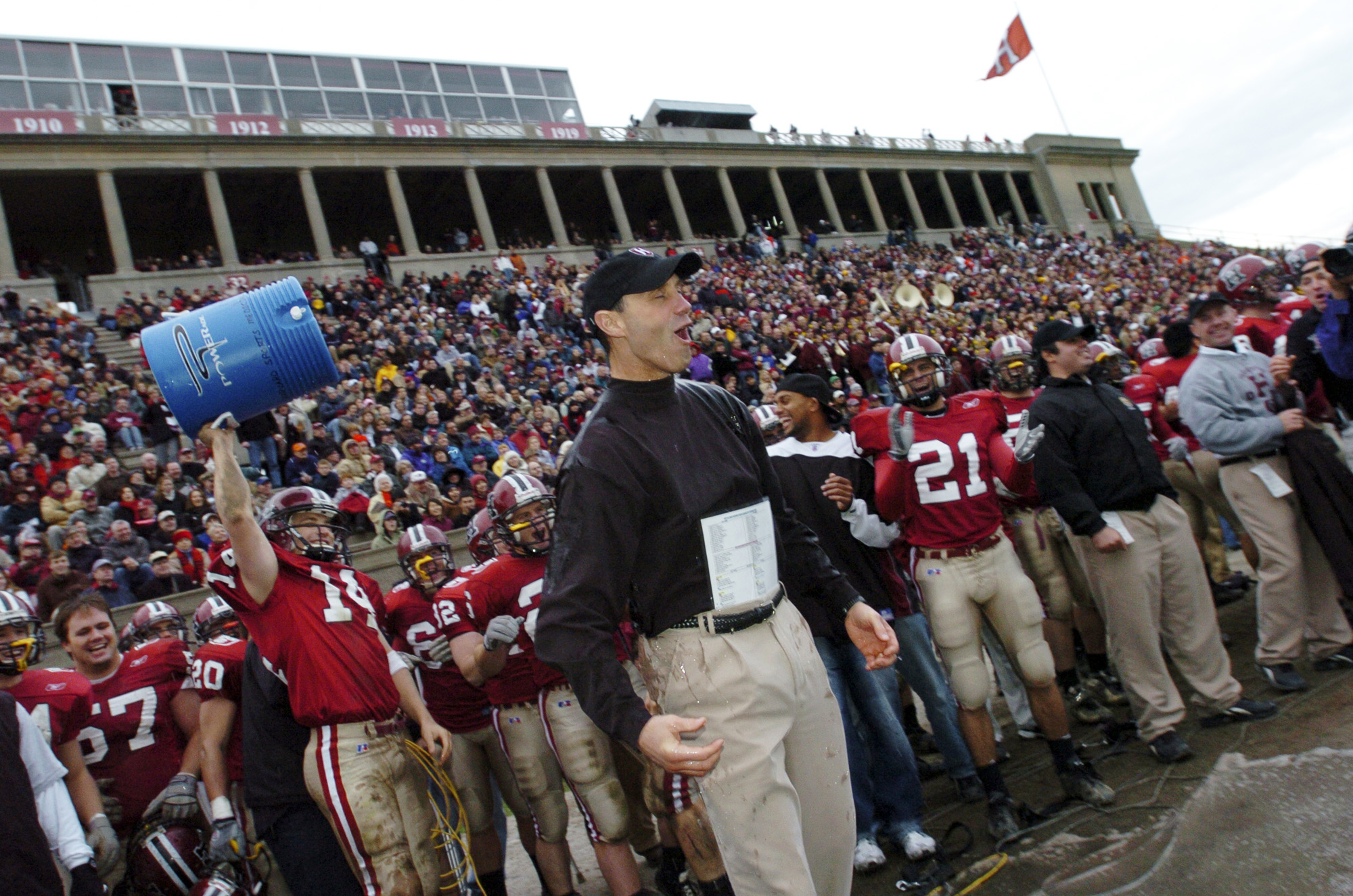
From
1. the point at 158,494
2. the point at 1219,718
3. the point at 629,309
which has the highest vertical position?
the point at 158,494

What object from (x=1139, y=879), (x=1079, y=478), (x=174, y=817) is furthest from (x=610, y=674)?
(x=1079, y=478)

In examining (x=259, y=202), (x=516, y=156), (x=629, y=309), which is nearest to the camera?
(x=629, y=309)

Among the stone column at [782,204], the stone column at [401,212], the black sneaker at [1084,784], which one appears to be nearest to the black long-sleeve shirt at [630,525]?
the black sneaker at [1084,784]

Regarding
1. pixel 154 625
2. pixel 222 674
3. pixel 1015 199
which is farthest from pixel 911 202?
pixel 222 674

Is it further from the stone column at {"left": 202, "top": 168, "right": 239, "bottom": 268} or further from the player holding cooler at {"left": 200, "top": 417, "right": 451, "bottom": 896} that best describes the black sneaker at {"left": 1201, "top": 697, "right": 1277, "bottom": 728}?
the stone column at {"left": 202, "top": 168, "right": 239, "bottom": 268}

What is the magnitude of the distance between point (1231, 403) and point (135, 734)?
6114 millimetres

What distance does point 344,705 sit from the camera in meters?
3.37

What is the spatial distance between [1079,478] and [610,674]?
134 inches

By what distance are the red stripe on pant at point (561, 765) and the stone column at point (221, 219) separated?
24202 mm

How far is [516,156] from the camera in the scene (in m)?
31.2

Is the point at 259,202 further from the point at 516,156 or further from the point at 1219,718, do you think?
the point at 1219,718

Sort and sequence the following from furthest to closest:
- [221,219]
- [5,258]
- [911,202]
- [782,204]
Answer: [911,202], [782,204], [221,219], [5,258]

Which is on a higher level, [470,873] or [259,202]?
[259,202]

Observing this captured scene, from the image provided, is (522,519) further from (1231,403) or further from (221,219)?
(221,219)
